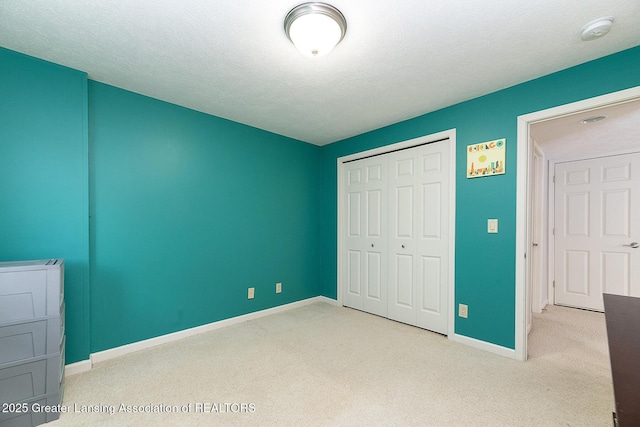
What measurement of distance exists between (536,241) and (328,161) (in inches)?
115

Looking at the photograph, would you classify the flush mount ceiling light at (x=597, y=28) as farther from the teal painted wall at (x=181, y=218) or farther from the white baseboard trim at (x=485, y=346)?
the teal painted wall at (x=181, y=218)

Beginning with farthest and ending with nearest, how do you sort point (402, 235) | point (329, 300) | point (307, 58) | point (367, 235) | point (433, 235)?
point (329, 300) < point (367, 235) < point (402, 235) < point (433, 235) < point (307, 58)

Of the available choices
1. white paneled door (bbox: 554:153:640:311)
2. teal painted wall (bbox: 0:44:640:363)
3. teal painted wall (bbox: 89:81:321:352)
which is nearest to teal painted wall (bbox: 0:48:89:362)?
teal painted wall (bbox: 0:44:640:363)

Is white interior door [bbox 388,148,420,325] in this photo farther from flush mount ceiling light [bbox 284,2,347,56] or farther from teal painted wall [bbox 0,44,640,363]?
flush mount ceiling light [bbox 284,2,347,56]

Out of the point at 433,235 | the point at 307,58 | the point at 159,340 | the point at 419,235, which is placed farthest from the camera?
the point at 419,235

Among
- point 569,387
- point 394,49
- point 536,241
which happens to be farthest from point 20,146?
→ point 536,241

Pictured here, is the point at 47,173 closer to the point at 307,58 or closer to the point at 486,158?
the point at 307,58

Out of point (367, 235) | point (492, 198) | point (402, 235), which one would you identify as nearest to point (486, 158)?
point (492, 198)

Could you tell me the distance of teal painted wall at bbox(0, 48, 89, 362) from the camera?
1879 millimetres

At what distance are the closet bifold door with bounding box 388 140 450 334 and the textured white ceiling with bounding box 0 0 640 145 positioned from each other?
27.8 inches

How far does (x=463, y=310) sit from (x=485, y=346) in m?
0.34

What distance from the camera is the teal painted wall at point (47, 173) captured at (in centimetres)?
188

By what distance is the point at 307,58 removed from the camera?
6.37 feet

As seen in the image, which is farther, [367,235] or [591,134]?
[367,235]
